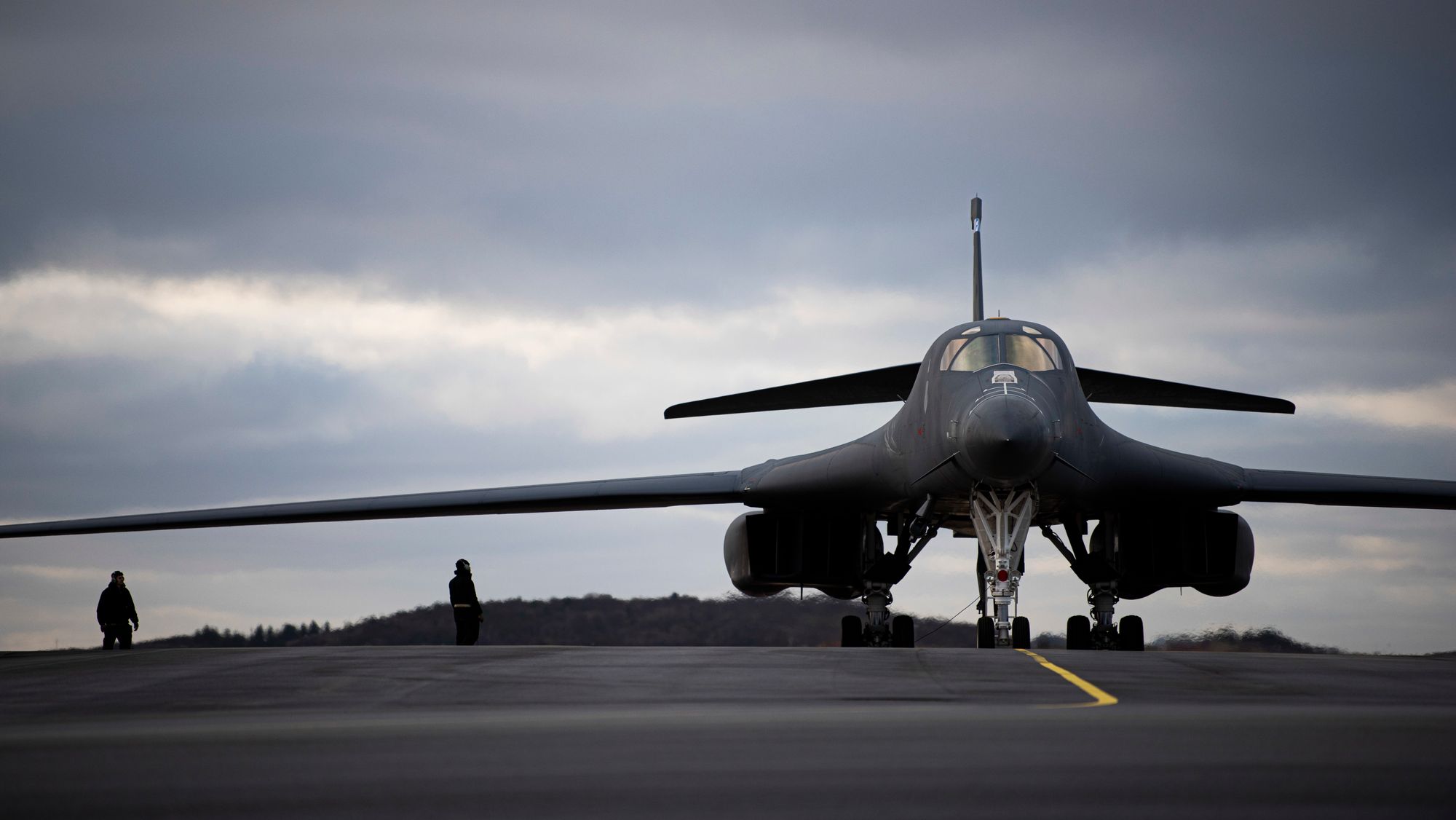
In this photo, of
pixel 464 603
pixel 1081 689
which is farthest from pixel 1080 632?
pixel 1081 689

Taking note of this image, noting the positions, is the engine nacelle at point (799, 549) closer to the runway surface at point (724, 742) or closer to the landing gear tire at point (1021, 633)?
the landing gear tire at point (1021, 633)

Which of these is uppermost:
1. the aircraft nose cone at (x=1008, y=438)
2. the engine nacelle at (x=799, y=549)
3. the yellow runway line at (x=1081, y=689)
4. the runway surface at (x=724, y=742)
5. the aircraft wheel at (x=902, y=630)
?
the aircraft nose cone at (x=1008, y=438)

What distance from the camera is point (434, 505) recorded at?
22.0m

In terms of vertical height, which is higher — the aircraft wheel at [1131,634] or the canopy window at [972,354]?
the canopy window at [972,354]

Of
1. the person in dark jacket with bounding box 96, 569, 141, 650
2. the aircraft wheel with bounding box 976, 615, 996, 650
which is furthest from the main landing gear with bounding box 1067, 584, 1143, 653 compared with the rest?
the person in dark jacket with bounding box 96, 569, 141, 650

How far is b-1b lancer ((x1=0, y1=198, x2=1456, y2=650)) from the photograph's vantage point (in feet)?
54.6

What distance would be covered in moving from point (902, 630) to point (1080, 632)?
2481mm

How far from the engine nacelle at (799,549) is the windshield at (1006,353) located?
4.36 meters

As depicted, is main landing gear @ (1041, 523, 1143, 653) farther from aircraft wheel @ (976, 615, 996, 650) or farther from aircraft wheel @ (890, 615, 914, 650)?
aircraft wheel @ (976, 615, 996, 650)

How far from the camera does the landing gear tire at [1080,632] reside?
1980 cm

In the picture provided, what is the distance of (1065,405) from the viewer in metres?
17.0

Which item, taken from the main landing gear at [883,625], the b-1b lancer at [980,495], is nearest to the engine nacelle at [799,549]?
the b-1b lancer at [980,495]

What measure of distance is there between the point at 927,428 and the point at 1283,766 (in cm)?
1347

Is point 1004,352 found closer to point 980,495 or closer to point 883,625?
point 980,495
